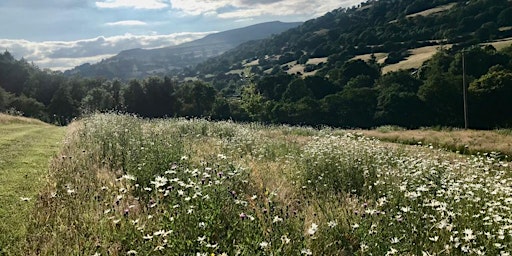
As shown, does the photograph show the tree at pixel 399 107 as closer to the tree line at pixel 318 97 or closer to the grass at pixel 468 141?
the tree line at pixel 318 97

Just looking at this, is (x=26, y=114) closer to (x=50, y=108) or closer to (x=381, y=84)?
(x=50, y=108)

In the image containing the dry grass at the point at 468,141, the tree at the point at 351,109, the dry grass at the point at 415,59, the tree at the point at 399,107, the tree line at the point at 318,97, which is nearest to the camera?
the dry grass at the point at 468,141

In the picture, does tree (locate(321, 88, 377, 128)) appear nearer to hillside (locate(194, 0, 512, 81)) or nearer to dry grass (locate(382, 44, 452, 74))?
dry grass (locate(382, 44, 452, 74))

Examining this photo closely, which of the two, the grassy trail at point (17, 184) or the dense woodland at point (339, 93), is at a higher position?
the grassy trail at point (17, 184)

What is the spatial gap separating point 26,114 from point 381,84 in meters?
61.1

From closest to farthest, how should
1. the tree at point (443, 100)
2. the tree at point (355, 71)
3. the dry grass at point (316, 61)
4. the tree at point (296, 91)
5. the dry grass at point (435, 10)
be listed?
the tree at point (443, 100) < the tree at point (296, 91) < the tree at point (355, 71) < the dry grass at point (316, 61) < the dry grass at point (435, 10)

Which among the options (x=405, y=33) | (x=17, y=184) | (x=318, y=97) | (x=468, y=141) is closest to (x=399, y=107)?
(x=318, y=97)

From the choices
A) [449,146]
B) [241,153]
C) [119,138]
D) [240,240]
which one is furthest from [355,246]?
[449,146]

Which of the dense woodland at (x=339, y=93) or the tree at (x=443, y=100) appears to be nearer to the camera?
the dense woodland at (x=339, y=93)

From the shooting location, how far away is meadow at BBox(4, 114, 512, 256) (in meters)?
4.54

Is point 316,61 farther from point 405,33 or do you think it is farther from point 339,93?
point 339,93

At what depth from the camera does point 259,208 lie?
6.05 m

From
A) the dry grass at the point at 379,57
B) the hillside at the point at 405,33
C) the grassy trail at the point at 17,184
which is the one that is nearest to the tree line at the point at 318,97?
the hillside at the point at 405,33

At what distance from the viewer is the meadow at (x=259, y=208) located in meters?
4.54
